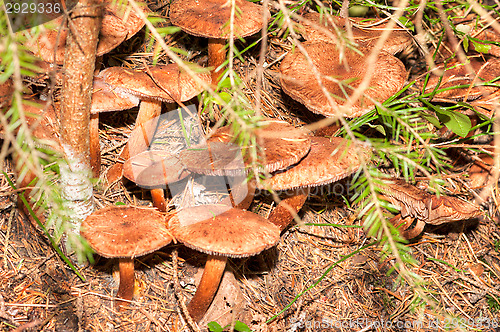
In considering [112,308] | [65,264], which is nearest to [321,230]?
[112,308]

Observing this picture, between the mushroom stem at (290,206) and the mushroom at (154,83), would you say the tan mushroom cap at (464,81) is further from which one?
the mushroom at (154,83)

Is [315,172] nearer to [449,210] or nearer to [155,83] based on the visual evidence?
[449,210]

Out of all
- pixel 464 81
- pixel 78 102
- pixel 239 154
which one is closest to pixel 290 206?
pixel 239 154

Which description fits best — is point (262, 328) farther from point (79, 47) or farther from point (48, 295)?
point (79, 47)

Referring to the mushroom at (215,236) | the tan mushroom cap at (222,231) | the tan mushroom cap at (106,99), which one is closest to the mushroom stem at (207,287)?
the mushroom at (215,236)

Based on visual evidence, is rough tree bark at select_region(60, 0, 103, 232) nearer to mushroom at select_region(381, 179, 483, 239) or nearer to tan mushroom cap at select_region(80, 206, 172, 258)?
tan mushroom cap at select_region(80, 206, 172, 258)
